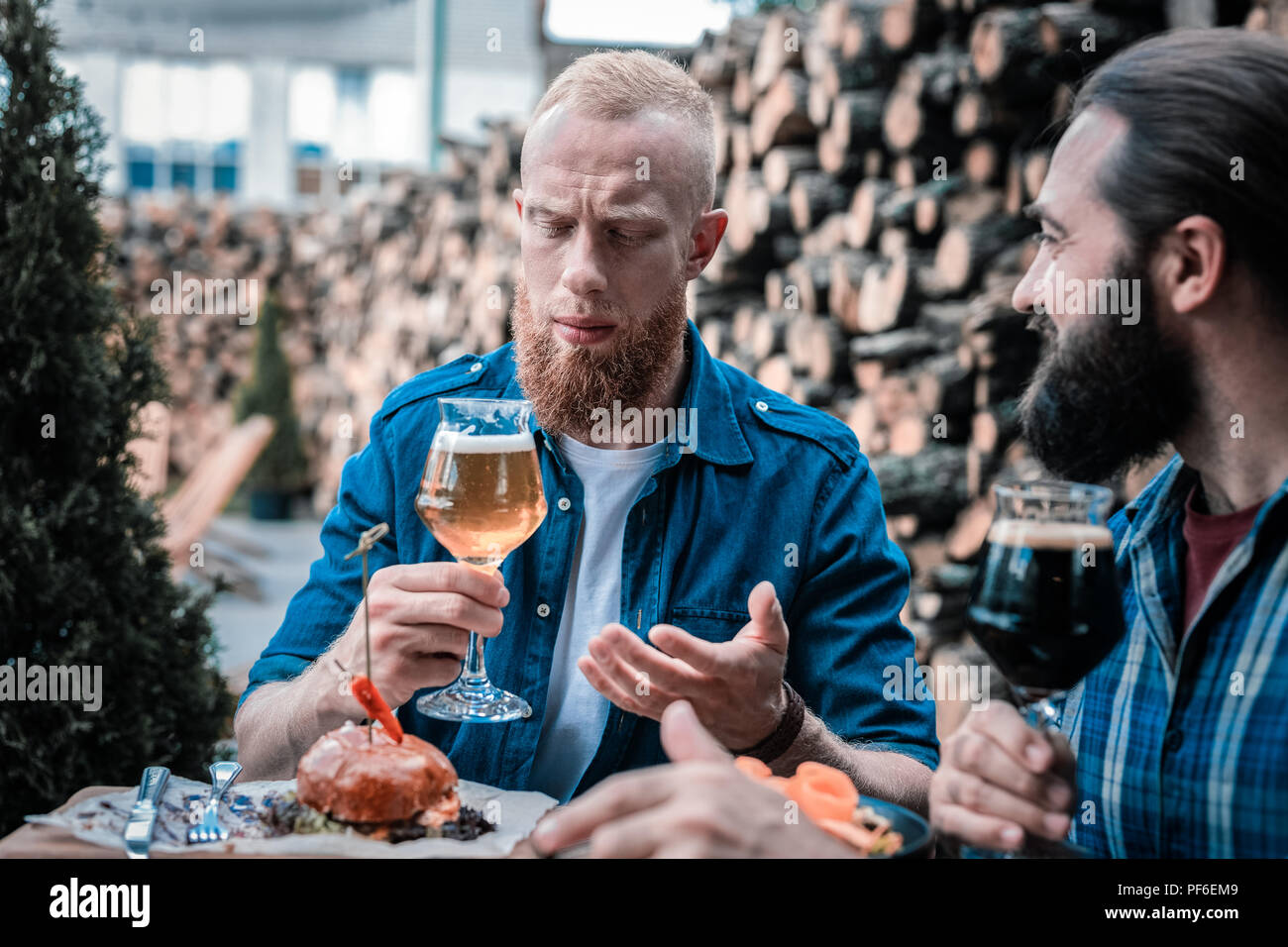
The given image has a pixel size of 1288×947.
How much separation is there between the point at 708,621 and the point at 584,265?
641mm

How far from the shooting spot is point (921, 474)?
3.71 m

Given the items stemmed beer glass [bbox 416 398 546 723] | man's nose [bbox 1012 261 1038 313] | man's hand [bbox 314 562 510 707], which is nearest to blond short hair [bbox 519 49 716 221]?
stemmed beer glass [bbox 416 398 546 723]

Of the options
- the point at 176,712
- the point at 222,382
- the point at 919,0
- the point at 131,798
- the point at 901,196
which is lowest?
the point at 222,382

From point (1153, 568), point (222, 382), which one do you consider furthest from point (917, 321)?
point (222, 382)

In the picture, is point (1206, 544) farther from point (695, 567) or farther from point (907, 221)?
point (907, 221)

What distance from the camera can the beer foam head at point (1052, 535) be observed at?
47.6 inches

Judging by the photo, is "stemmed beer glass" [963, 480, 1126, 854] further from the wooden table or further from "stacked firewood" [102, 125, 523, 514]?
"stacked firewood" [102, 125, 523, 514]

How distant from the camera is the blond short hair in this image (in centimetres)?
198

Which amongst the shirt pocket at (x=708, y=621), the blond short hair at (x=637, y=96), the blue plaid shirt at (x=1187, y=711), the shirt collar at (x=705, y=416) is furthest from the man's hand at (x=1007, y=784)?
the blond short hair at (x=637, y=96)

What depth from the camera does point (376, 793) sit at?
128 centimetres

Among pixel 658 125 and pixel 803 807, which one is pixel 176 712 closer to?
pixel 658 125

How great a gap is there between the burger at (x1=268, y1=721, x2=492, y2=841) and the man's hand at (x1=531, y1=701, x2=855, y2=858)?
275 mm
